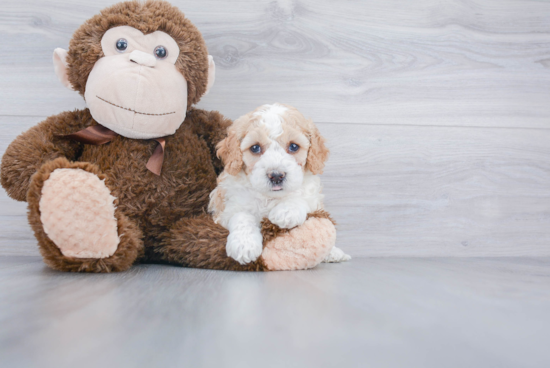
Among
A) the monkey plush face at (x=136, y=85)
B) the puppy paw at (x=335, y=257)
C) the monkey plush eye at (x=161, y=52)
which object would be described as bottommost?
the puppy paw at (x=335, y=257)

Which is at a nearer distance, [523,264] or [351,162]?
[523,264]

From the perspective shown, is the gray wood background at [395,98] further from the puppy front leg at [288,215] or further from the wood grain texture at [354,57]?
the puppy front leg at [288,215]

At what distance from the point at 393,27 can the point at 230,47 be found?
0.57 meters

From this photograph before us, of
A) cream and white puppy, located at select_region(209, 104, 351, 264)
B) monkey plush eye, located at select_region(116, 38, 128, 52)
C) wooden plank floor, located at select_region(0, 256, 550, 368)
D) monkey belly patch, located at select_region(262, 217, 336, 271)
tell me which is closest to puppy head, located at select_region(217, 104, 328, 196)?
cream and white puppy, located at select_region(209, 104, 351, 264)

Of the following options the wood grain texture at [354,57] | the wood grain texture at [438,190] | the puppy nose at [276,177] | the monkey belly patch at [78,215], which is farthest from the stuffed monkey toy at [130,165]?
the wood grain texture at [438,190]

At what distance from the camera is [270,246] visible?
853 millimetres

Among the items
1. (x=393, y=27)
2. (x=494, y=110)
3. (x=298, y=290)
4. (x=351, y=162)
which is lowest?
(x=298, y=290)

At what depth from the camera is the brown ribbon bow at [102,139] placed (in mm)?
924

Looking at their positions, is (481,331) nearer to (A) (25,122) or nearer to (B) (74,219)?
(B) (74,219)

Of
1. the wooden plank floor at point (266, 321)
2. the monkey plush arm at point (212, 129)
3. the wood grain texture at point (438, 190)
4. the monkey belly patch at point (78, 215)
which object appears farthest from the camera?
the wood grain texture at point (438, 190)

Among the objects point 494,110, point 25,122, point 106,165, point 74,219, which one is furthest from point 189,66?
point 494,110

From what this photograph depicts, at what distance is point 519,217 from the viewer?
1.39 meters

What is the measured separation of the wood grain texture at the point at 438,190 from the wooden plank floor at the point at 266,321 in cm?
55

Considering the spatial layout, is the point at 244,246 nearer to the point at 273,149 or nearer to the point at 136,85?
the point at 273,149
